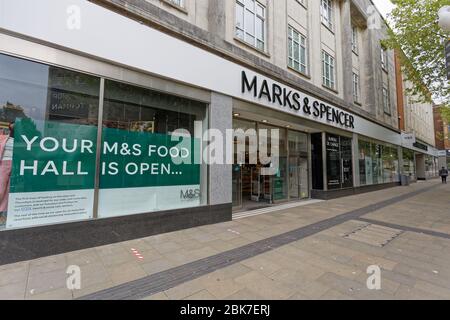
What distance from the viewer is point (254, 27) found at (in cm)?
810

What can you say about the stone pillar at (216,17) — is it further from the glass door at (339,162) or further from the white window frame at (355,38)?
the white window frame at (355,38)

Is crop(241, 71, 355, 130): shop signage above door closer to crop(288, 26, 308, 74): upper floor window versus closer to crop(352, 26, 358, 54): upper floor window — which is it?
crop(288, 26, 308, 74): upper floor window

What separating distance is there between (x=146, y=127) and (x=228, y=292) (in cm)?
401

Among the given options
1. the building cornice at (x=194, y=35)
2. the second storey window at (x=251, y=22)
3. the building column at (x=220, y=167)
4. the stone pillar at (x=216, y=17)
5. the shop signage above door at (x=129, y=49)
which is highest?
the second storey window at (x=251, y=22)

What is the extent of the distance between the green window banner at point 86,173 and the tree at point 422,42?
43.2 feet

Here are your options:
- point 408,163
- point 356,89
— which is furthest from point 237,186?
point 408,163

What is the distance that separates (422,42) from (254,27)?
9.46 m

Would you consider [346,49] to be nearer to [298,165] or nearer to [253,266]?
[298,165]

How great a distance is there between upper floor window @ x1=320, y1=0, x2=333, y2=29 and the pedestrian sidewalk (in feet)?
38.0

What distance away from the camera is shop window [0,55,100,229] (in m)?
3.67

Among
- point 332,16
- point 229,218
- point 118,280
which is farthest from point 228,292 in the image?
point 332,16

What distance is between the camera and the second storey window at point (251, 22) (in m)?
7.61

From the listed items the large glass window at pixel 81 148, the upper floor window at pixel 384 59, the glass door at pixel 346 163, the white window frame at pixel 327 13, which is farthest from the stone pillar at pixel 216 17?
the upper floor window at pixel 384 59
